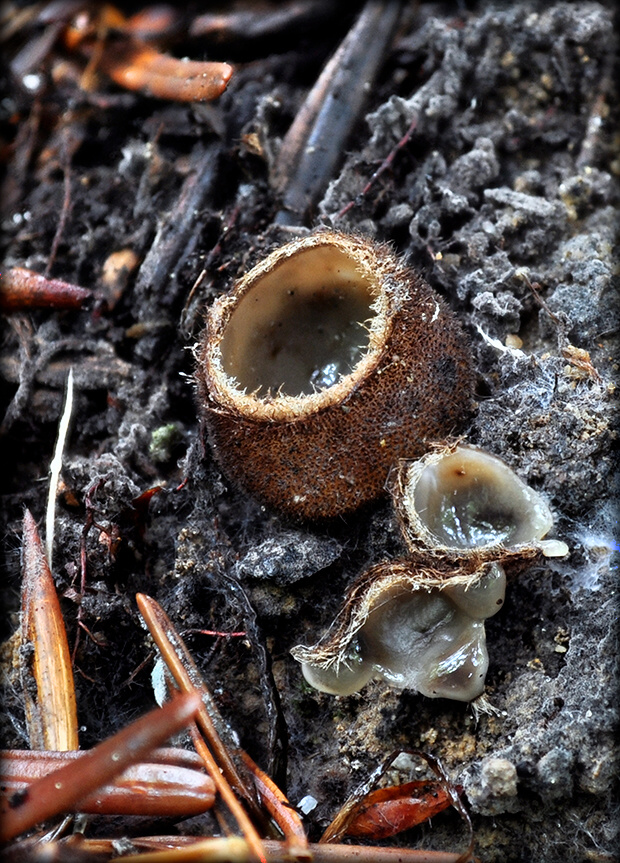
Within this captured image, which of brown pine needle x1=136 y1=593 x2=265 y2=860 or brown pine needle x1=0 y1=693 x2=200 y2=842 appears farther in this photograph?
brown pine needle x1=136 y1=593 x2=265 y2=860

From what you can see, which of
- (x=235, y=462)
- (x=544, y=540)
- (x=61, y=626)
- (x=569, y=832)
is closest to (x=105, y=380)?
(x=235, y=462)

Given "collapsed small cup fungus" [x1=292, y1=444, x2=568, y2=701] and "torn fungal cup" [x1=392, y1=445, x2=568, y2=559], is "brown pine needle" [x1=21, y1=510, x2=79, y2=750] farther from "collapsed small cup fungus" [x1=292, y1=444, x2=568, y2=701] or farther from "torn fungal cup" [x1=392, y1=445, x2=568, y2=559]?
"torn fungal cup" [x1=392, y1=445, x2=568, y2=559]

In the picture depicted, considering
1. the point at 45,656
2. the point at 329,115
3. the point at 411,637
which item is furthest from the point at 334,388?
the point at 329,115

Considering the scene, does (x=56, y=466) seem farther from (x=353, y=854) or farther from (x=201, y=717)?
(x=353, y=854)

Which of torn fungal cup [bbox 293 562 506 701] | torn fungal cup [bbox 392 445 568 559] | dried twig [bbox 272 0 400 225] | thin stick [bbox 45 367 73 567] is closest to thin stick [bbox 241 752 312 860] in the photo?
torn fungal cup [bbox 293 562 506 701]

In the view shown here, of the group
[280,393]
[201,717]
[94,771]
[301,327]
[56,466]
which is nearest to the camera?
Answer: [94,771]

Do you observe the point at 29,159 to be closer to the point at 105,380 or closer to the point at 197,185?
the point at 197,185
